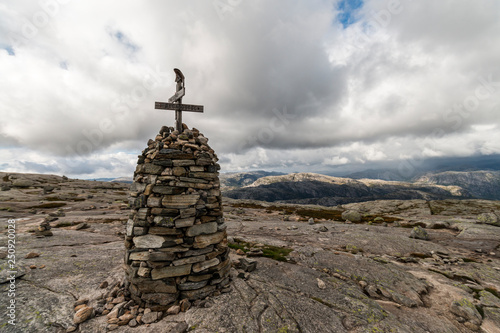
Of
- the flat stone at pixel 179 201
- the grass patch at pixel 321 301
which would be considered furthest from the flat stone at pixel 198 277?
the grass patch at pixel 321 301

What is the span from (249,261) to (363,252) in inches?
551

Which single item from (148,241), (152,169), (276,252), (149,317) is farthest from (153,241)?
(276,252)

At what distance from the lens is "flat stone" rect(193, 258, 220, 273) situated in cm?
920

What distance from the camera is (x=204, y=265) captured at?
941 cm

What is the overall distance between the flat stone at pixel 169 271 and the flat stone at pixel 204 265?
33cm

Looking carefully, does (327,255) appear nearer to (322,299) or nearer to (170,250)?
(322,299)

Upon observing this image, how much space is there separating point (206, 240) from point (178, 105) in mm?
7758

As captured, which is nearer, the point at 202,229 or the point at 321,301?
the point at 202,229

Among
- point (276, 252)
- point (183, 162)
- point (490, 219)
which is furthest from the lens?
point (490, 219)

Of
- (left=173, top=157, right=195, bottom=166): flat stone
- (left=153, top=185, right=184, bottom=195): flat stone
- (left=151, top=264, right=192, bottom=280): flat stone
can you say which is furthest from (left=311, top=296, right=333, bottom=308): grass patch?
(left=173, top=157, right=195, bottom=166): flat stone

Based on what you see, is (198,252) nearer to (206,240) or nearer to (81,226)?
(206,240)

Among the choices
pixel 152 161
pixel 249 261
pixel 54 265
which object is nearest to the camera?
pixel 152 161

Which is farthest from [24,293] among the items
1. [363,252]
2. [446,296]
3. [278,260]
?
[363,252]

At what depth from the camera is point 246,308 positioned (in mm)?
8719
